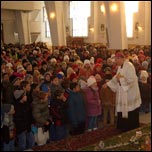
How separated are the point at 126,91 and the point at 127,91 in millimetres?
41

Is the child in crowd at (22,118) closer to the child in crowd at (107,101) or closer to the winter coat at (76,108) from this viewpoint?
the winter coat at (76,108)

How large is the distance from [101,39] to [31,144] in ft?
57.3

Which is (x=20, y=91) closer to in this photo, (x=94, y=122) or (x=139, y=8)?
(x=94, y=122)

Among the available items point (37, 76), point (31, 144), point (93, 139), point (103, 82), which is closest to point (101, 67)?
point (103, 82)

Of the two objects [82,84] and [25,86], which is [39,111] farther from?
[82,84]

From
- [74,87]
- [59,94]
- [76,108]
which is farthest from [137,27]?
[59,94]

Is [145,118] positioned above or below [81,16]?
below

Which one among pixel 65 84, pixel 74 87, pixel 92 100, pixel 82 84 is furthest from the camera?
pixel 82 84

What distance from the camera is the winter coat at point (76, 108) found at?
275 inches

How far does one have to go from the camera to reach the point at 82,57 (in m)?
13.3

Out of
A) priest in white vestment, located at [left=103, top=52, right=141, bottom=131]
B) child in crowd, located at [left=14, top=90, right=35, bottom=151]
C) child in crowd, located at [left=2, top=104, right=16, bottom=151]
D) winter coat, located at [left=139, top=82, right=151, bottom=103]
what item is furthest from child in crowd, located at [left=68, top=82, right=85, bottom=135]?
winter coat, located at [left=139, top=82, right=151, bottom=103]

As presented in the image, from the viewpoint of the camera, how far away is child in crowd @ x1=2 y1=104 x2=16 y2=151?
19.5ft

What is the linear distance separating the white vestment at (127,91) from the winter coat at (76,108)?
0.82 metres

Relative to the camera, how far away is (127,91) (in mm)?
7410
